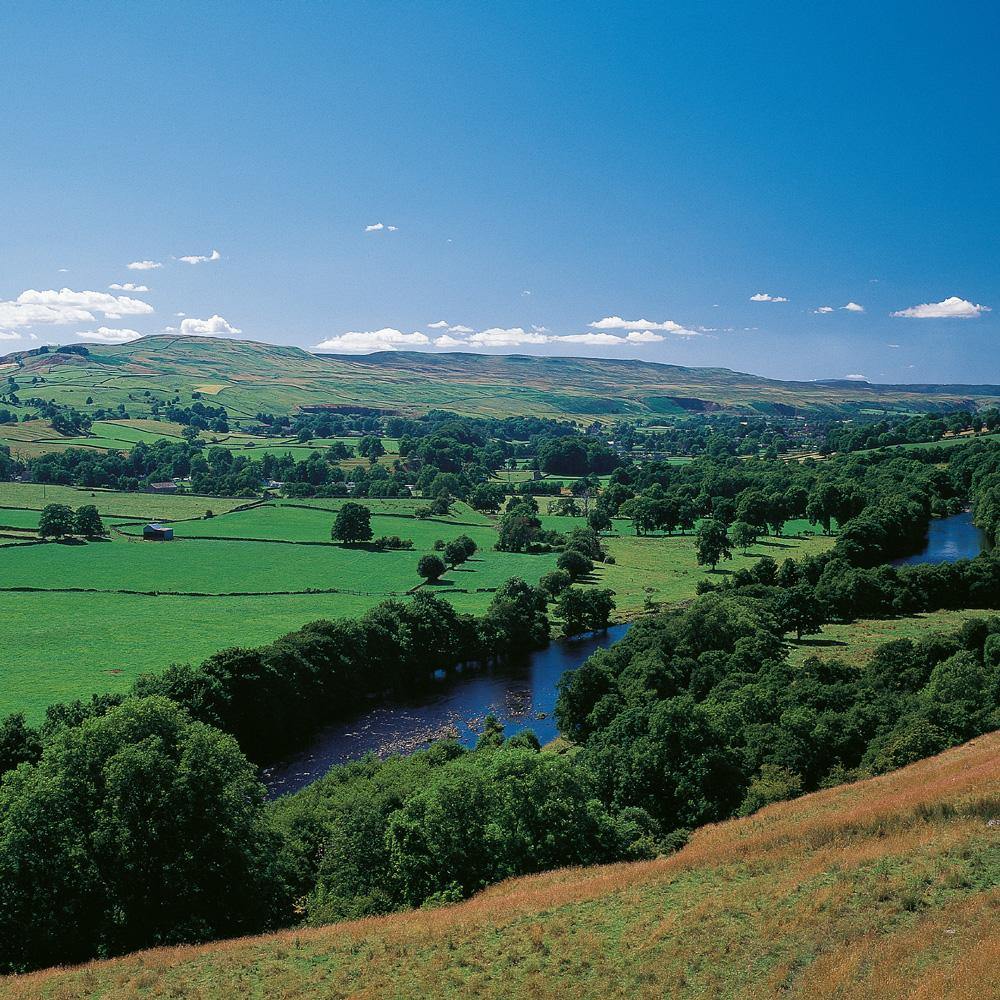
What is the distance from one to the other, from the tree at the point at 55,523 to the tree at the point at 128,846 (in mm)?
101240

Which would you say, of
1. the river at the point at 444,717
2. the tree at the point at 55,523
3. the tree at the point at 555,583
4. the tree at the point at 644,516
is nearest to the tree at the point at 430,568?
the tree at the point at 555,583

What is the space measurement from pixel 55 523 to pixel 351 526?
1748 inches

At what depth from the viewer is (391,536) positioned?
13700cm

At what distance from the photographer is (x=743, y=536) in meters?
136

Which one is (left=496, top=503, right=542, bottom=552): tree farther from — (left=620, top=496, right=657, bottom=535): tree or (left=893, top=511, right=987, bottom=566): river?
(left=893, top=511, right=987, bottom=566): river

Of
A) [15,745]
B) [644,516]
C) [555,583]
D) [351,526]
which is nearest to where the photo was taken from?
[15,745]

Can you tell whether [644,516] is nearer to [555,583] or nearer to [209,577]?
[555,583]

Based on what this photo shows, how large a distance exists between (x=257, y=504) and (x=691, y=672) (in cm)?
12453

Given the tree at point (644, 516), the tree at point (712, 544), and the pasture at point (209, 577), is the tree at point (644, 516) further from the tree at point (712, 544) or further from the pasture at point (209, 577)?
the tree at point (712, 544)

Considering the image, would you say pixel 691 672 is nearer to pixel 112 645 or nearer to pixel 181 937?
pixel 181 937

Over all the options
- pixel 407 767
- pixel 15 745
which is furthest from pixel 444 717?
pixel 15 745

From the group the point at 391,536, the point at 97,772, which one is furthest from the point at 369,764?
the point at 391,536

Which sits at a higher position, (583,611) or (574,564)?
(574,564)

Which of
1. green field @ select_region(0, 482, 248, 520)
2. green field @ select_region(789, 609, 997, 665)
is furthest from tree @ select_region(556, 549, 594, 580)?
green field @ select_region(0, 482, 248, 520)
